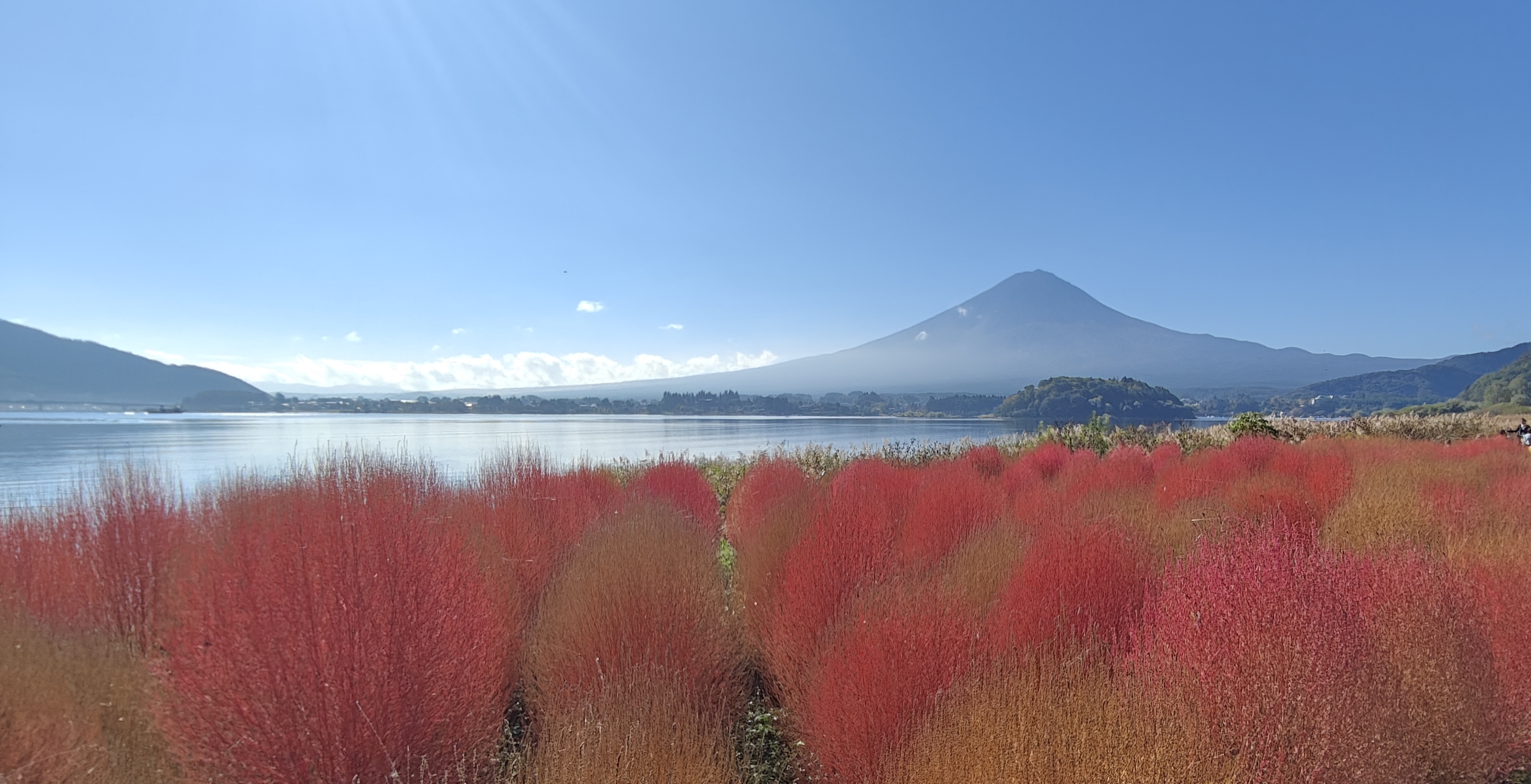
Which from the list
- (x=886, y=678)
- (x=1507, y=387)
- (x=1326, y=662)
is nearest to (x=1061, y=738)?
(x=886, y=678)

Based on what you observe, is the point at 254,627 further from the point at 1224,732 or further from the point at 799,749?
the point at 1224,732

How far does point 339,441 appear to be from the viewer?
39.7 metres

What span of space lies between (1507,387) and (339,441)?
235 feet

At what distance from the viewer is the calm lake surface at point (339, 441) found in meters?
17.5

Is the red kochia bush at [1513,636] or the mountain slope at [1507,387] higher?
the mountain slope at [1507,387]

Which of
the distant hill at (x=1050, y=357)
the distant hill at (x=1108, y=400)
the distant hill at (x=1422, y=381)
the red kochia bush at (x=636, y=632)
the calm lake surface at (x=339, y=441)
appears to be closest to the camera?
the red kochia bush at (x=636, y=632)

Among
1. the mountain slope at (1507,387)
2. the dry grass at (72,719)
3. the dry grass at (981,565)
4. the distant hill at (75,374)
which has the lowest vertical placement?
the dry grass at (72,719)

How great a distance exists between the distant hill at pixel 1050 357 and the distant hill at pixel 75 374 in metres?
115

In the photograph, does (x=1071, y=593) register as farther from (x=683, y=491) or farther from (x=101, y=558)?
(x=101, y=558)

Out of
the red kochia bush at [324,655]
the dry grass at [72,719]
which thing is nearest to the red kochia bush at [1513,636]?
the red kochia bush at [324,655]

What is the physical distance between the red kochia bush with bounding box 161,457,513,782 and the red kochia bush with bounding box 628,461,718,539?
5.17 meters

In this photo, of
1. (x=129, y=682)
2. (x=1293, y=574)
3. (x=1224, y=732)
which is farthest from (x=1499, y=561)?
(x=129, y=682)

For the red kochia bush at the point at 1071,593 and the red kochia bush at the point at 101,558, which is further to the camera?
the red kochia bush at the point at 101,558

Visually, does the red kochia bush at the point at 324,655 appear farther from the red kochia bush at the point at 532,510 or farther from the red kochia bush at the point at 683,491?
the red kochia bush at the point at 683,491
